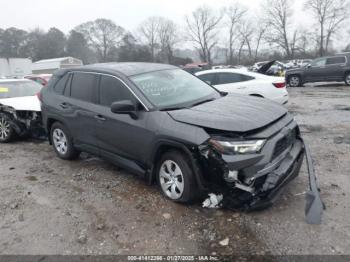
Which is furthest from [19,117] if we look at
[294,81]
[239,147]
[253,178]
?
[294,81]

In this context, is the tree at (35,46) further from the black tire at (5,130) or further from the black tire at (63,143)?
the black tire at (63,143)

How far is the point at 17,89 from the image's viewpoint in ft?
26.9

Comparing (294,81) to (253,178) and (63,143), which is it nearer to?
(63,143)

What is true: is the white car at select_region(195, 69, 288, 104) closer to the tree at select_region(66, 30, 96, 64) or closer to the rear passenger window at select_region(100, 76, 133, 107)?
the rear passenger window at select_region(100, 76, 133, 107)

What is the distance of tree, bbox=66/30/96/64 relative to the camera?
79.5 m

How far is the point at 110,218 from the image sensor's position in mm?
3809

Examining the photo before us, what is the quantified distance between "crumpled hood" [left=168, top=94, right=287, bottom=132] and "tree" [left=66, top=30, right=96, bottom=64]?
8122cm

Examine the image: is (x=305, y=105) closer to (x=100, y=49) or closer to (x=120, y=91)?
(x=120, y=91)

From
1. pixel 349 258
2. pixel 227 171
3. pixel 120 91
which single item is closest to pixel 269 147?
pixel 227 171

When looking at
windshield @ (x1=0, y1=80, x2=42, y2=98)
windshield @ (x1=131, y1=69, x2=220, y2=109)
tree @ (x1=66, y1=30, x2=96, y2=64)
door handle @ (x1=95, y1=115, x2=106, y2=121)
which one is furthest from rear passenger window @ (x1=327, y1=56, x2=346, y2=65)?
tree @ (x1=66, y1=30, x2=96, y2=64)

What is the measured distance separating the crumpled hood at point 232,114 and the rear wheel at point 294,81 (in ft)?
51.3

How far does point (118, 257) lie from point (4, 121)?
5.62 m

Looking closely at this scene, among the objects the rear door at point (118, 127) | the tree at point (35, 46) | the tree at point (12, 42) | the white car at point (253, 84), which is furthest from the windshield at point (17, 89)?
the tree at point (12, 42)

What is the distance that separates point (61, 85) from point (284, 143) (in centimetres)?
392
